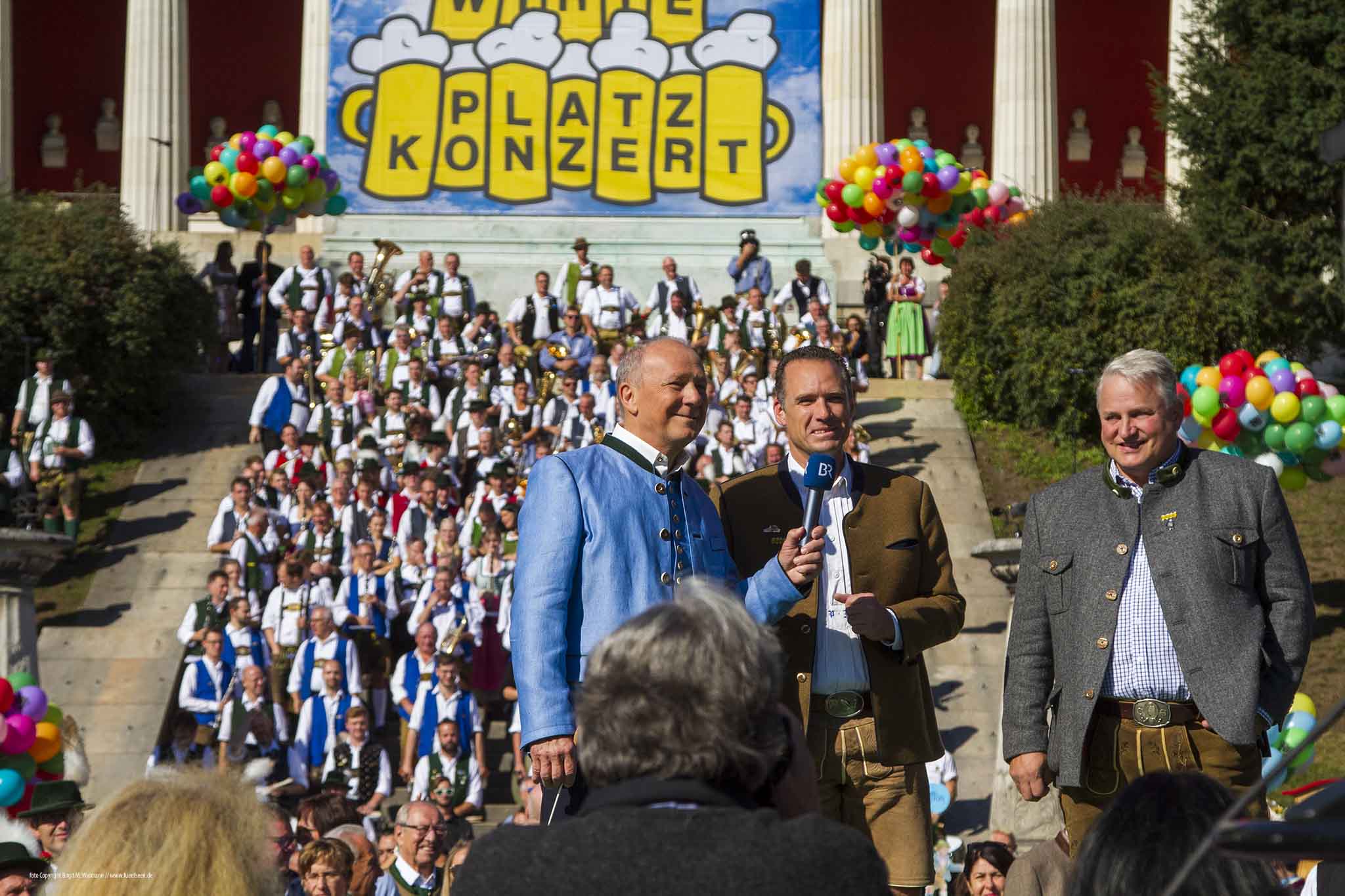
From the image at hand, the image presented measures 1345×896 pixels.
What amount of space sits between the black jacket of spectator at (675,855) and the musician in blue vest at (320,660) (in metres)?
11.1

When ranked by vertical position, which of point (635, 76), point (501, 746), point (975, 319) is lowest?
point (501, 746)

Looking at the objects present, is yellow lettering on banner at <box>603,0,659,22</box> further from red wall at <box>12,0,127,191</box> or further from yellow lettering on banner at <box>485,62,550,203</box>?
red wall at <box>12,0,127,191</box>

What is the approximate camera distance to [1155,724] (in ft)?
18.5

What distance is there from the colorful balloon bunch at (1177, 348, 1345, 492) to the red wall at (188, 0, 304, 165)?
966 inches

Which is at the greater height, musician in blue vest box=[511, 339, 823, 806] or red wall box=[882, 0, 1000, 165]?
red wall box=[882, 0, 1000, 165]

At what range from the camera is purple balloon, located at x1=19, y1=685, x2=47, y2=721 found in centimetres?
1022

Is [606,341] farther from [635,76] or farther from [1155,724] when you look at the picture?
[1155,724]

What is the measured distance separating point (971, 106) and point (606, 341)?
1793 cm

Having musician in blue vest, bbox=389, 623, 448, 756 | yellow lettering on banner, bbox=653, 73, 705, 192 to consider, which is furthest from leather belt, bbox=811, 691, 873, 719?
yellow lettering on banner, bbox=653, 73, 705, 192

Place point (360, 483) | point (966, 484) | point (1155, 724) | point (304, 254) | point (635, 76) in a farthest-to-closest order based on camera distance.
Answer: point (635, 76), point (304, 254), point (966, 484), point (360, 483), point (1155, 724)

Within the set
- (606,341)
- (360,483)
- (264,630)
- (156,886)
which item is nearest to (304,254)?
(606,341)

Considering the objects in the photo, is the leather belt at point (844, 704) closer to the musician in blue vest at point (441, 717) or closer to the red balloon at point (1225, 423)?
the musician in blue vest at point (441, 717)

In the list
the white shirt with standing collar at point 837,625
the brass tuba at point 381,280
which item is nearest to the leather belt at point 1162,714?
the white shirt with standing collar at point 837,625

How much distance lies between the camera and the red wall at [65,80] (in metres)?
37.0
